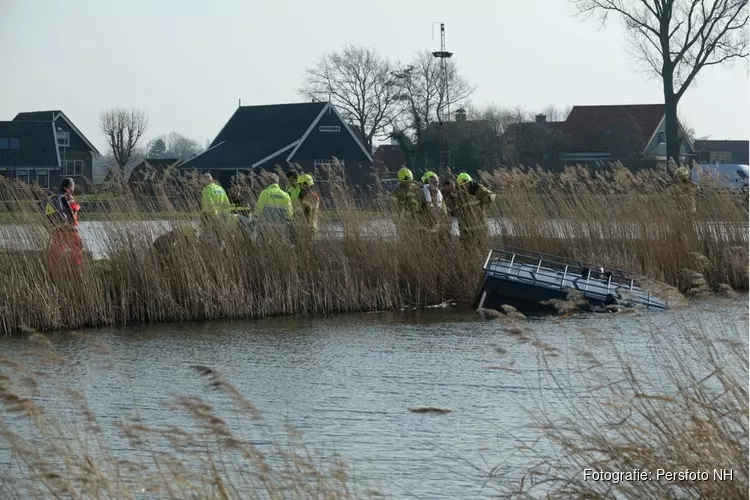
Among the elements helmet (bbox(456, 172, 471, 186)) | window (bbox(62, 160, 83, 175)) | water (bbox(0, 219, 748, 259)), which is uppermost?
window (bbox(62, 160, 83, 175))

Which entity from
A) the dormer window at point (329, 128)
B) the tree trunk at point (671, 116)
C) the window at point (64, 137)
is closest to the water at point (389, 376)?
the tree trunk at point (671, 116)

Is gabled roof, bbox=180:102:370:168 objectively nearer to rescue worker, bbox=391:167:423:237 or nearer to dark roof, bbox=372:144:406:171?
dark roof, bbox=372:144:406:171

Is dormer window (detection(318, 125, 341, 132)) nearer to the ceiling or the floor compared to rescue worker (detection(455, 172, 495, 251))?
nearer to the ceiling

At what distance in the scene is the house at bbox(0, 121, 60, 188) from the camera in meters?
70.4

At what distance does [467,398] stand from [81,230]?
8150 millimetres

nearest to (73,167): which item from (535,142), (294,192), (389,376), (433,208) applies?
(535,142)

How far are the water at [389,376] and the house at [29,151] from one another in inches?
2359

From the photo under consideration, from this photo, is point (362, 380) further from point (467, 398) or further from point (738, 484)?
point (738, 484)

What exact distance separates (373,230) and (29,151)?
59874 mm

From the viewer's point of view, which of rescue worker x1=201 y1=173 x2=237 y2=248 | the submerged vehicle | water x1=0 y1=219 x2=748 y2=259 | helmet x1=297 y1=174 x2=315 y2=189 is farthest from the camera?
helmet x1=297 y1=174 x2=315 y2=189

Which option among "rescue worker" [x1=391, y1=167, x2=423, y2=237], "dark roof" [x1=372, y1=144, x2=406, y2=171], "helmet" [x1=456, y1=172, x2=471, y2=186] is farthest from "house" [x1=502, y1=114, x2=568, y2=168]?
"rescue worker" [x1=391, y1=167, x2=423, y2=237]

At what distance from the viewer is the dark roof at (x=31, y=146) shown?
2771 inches

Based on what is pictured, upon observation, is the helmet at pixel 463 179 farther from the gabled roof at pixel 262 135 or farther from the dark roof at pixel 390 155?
the dark roof at pixel 390 155

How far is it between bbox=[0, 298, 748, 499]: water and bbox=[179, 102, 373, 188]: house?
47639 millimetres
